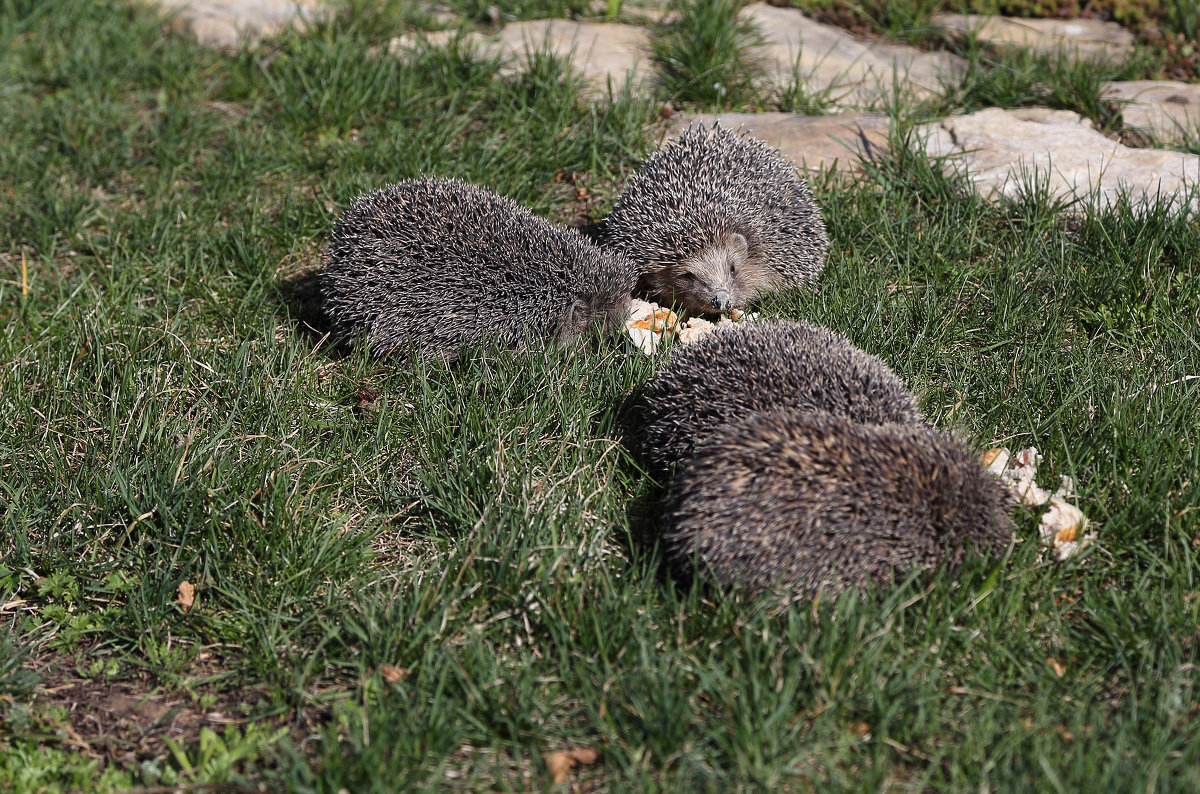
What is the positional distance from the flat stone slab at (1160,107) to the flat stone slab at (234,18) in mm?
5950

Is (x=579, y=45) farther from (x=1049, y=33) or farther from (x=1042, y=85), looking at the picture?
(x=1049, y=33)

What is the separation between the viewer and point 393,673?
3.48 meters

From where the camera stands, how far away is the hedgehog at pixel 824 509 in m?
3.46

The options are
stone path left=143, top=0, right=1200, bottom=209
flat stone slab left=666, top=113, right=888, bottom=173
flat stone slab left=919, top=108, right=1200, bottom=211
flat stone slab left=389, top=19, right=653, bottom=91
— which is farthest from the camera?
flat stone slab left=389, top=19, right=653, bottom=91

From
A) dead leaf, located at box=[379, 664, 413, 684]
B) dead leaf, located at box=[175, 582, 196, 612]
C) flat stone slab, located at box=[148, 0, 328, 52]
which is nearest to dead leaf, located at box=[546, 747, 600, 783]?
dead leaf, located at box=[379, 664, 413, 684]

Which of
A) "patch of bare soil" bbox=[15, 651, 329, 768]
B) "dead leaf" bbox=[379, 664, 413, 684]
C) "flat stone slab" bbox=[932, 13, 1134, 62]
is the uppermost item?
"flat stone slab" bbox=[932, 13, 1134, 62]

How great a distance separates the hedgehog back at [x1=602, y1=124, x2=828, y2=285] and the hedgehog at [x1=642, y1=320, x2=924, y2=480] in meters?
1.39

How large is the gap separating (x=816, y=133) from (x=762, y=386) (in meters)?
3.19

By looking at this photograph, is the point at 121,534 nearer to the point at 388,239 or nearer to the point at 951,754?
the point at 388,239

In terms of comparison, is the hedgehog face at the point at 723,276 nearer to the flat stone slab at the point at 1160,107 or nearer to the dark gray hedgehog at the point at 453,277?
the dark gray hedgehog at the point at 453,277

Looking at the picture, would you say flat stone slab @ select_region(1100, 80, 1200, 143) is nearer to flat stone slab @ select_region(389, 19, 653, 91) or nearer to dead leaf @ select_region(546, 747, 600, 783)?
flat stone slab @ select_region(389, 19, 653, 91)

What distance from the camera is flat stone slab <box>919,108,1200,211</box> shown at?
19.6 ft

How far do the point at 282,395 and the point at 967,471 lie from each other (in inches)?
117

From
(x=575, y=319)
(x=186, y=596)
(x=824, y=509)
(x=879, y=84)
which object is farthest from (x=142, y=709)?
(x=879, y=84)
